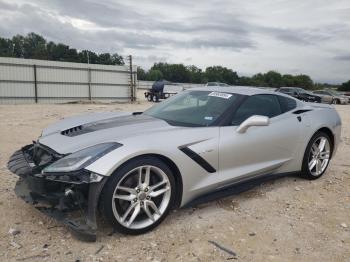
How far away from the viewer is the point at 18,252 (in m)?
2.83

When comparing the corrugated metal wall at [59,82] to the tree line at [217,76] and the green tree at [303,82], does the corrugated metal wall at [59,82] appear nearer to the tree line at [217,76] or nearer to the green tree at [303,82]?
the tree line at [217,76]

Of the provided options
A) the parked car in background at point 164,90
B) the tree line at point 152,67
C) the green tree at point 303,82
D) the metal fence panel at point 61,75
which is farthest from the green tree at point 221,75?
the metal fence panel at point 61,75

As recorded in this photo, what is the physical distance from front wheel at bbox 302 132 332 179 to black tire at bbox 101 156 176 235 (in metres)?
2.38

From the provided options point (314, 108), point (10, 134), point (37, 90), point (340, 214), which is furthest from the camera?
point (37, 90)

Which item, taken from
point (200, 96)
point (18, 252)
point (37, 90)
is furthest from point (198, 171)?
point (37, 90)

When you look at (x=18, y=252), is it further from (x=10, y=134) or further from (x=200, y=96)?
(x=10, y=134)

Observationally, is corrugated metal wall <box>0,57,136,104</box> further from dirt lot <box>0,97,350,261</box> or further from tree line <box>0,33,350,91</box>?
tree line <box>0,33,350,91</box>

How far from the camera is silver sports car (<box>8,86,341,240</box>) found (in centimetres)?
290

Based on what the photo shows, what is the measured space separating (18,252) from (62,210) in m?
0.47

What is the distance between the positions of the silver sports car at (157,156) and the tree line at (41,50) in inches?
2953

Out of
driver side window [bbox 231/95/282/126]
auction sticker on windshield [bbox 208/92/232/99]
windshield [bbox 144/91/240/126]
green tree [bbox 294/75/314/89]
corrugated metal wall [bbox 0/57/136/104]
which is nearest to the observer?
windshield [bbox 144/91/240/126]

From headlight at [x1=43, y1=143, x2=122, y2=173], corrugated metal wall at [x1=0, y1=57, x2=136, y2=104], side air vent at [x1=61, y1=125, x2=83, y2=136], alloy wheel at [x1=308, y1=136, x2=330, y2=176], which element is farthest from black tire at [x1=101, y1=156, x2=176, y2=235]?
corrugated metal wall at [x1=0, y1=57, x2=136, y2=104]

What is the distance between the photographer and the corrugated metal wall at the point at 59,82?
73.6 feet

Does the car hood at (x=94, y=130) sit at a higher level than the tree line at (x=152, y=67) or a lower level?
lower
